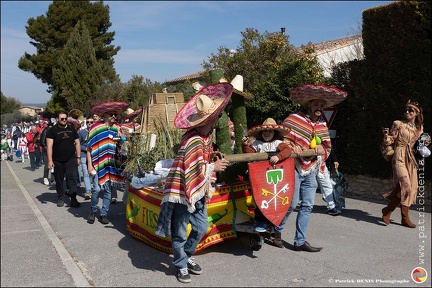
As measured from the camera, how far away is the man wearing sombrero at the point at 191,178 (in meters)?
4.21

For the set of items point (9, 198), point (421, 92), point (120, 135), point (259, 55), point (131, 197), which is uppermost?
point (259, 55)

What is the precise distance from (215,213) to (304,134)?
4.81ft

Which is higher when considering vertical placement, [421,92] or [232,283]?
[421,92]

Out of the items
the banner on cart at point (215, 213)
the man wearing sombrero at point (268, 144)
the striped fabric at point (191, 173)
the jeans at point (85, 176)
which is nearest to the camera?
the striped fabric at point (191, 173)

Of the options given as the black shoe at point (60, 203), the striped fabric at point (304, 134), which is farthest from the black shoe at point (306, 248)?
the black shoe at point (60, 203)

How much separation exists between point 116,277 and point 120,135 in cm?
305

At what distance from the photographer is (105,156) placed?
7.02 m

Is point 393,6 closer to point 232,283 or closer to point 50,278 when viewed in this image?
point 232,283

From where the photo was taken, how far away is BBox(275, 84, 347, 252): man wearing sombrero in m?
5.29

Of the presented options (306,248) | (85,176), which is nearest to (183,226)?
(306,248)

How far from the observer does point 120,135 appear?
7191 mm

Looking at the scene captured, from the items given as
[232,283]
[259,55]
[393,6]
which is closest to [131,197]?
[232,283]

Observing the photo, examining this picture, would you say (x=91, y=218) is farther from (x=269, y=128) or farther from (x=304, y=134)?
(x=304, y=134)

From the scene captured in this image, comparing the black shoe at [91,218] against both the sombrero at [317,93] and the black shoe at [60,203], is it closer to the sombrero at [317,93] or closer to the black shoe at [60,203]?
the black shoe at [60,203]
